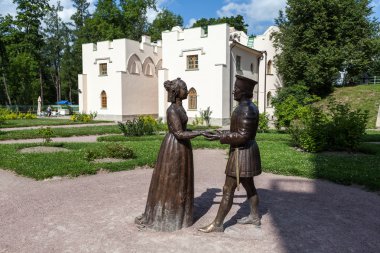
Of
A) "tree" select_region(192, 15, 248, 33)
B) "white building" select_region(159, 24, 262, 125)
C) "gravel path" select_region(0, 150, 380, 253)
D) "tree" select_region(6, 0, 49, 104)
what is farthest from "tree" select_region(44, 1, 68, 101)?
"gravel path" select_region(0, 150, 380, 253)

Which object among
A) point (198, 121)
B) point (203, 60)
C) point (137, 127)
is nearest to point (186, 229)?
point (137, 127)

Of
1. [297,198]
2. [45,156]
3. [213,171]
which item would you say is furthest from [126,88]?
[297,198]

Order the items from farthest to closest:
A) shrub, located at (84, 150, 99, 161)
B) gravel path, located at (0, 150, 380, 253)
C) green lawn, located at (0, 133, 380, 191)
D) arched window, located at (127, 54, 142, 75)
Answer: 1. arched window, located at (127, 54, 142, 75)
2. shrub, located at (84, 150, 99, 161)
3. green lawn, located at (0, 133, 380, 191)
4. gravel path, located at (0, 150, 380, 253)

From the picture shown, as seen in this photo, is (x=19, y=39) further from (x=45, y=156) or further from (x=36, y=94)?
(x=45, y=156)

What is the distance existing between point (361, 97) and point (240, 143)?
2815cm

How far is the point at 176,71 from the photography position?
85.0 feet

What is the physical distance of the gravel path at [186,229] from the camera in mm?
3928

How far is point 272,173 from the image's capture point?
27.8ft

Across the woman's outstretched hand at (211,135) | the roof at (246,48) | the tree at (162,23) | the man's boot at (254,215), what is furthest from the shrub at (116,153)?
the tree at (162,23)

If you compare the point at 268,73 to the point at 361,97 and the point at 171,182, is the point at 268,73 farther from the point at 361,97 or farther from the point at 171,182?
the point at 171,182

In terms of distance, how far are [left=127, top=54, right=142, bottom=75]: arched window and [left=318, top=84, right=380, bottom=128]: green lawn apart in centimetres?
1703

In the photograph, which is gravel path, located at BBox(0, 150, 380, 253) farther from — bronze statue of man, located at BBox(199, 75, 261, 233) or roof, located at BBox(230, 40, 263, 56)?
roof, located at BBox(230, 40, 263, 56)

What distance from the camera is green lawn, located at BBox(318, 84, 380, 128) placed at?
85.5 ft

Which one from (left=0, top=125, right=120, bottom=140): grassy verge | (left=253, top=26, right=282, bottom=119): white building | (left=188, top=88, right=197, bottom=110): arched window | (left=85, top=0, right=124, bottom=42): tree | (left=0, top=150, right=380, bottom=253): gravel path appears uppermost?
(left=85, top=0, right=124, bottom=42): tree
